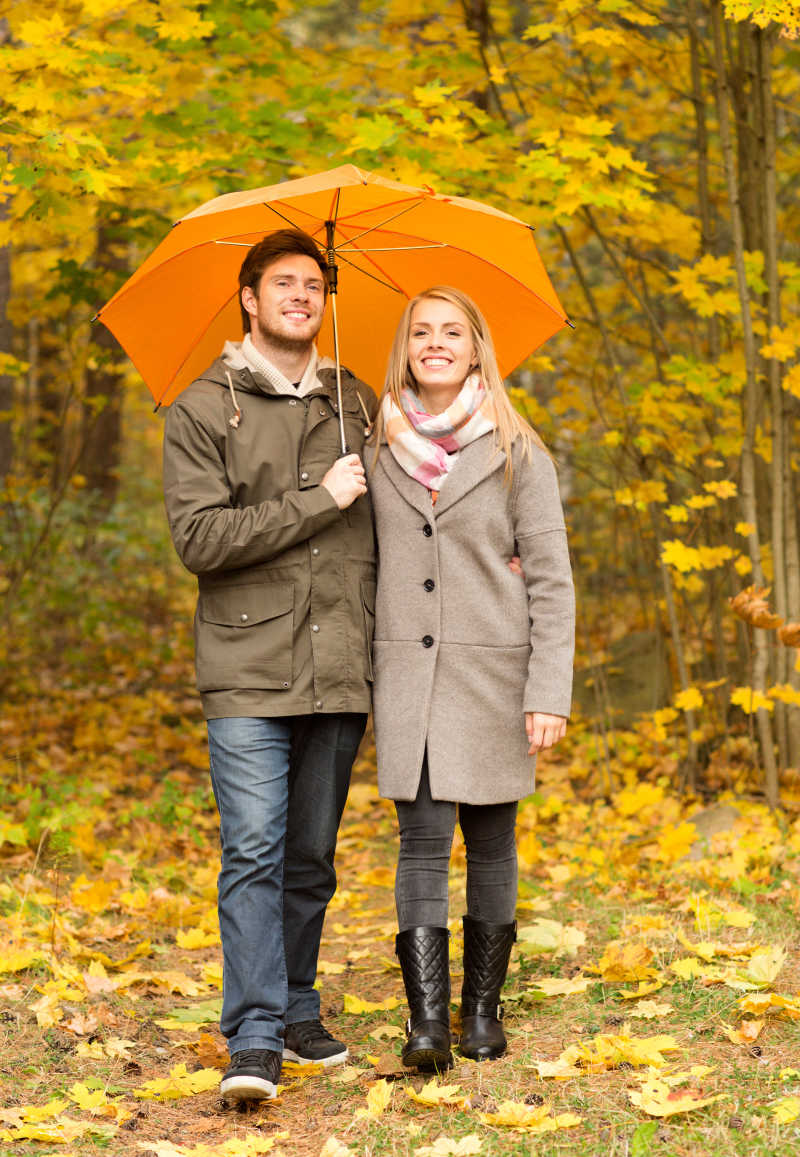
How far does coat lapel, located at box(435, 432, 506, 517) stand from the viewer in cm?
292

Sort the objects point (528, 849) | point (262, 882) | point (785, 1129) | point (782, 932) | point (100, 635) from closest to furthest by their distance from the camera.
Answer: point (785, 1129)
point (262, 882)
point (782, 932)
point (528, 849)
point (100, 635)

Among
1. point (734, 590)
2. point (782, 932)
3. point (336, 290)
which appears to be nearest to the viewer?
point (336, 290)

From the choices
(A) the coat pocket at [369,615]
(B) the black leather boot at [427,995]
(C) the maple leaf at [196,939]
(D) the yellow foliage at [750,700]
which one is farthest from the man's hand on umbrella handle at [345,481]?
(D) the yellow foliage at [750,700]

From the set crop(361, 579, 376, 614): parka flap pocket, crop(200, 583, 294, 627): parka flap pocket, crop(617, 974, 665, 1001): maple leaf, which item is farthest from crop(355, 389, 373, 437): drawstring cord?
crop(617, 974, 665, 1001): maple leaf

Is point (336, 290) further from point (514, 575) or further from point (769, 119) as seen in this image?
point (769, 119)

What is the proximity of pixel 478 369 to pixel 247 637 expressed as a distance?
0.94 m

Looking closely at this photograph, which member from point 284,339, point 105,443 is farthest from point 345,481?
point 105,443

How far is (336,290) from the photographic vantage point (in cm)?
317

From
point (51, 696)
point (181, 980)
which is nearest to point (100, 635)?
point (51, 696)

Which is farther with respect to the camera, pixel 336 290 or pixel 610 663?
pixel 610 663

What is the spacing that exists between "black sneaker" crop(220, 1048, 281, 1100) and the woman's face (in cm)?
170

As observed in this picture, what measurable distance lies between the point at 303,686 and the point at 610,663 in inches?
212

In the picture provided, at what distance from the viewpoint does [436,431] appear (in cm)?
293

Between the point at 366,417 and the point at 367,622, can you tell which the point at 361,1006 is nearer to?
the point at 367,622
